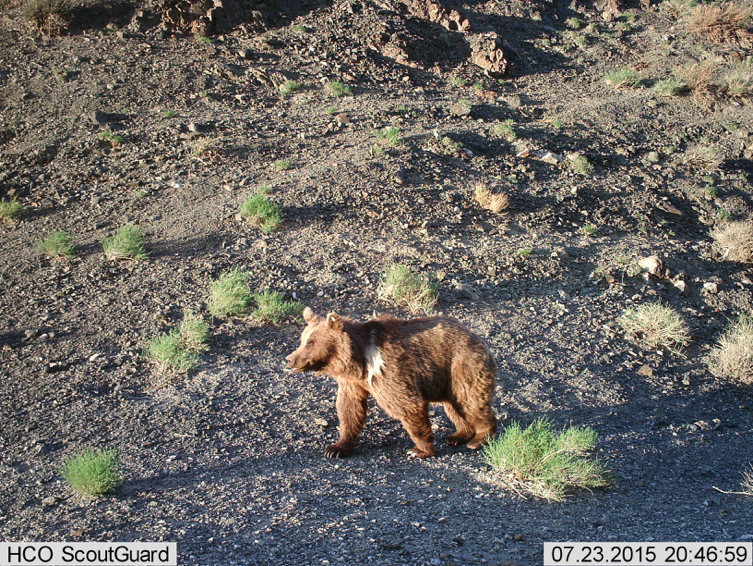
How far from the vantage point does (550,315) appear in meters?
9.25

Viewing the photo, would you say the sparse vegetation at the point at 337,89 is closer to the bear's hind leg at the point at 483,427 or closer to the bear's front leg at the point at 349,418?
the bear's front leg at the point at 349,418

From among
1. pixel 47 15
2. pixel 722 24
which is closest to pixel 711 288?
pixel 722 24

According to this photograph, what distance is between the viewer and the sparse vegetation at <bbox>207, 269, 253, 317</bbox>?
8227mm

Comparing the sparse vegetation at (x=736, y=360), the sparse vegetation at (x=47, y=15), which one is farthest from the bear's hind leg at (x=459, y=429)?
the sparse vegetation at (x=47, y=15)

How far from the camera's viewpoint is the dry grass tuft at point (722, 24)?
65.8ft

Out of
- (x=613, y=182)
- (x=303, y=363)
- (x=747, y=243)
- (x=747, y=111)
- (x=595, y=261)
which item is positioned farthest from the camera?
(x=747, y=111)

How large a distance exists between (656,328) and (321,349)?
5.76 m

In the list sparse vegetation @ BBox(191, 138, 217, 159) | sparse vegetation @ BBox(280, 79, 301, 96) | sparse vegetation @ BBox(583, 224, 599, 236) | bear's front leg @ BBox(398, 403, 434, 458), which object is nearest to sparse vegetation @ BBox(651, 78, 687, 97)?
sparse vegetation @ BBox(583, 224, 599, 236)

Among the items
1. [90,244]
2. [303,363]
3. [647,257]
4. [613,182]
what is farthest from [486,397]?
[613,182]

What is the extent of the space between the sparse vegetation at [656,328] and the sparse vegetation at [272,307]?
15.9ft

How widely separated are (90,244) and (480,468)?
23.9 ft

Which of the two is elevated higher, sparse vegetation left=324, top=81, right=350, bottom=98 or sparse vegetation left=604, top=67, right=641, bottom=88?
sparse vegetation left=604, top=67, right=641, bottom=88

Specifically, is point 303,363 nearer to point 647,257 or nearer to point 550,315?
point 550,315

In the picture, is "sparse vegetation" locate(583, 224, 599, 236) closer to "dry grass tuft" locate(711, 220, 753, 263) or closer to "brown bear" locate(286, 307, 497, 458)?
"dry grass tuft" locate(711, 220, 753, 263)
